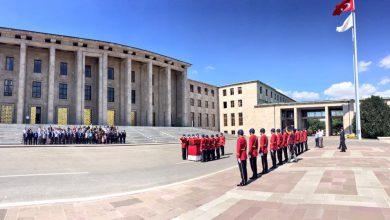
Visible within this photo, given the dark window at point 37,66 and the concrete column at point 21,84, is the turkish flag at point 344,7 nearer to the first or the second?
the dark window at point 37,66

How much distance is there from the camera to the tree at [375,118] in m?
43.1

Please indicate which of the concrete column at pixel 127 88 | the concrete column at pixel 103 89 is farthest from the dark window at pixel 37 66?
the concrete column at pixel 127 88

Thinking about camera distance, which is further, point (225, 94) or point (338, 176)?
point (225, 94)

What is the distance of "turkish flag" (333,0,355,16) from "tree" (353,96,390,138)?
52.6ft

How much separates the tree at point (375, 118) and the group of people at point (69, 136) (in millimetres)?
35381

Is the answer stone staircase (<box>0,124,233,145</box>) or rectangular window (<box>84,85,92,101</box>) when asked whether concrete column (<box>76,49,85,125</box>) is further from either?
stone staircase (<box>0,124,233,145</box>)

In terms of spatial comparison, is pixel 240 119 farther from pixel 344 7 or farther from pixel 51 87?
pixel 51 87

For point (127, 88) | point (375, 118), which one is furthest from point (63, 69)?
point (375, 118)

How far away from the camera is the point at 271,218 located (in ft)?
19.5

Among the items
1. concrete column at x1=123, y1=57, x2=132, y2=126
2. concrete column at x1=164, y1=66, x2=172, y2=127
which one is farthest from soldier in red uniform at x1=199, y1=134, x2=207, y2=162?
concrete column at x1=164, y1=66, x2=172, y2=127

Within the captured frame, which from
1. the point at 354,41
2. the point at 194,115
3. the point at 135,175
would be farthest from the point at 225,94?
the point at 135,175

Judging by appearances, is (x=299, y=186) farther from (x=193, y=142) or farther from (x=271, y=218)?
(x=193, y=142)

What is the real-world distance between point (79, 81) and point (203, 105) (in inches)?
1249

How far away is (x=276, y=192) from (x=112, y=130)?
80.6ft
